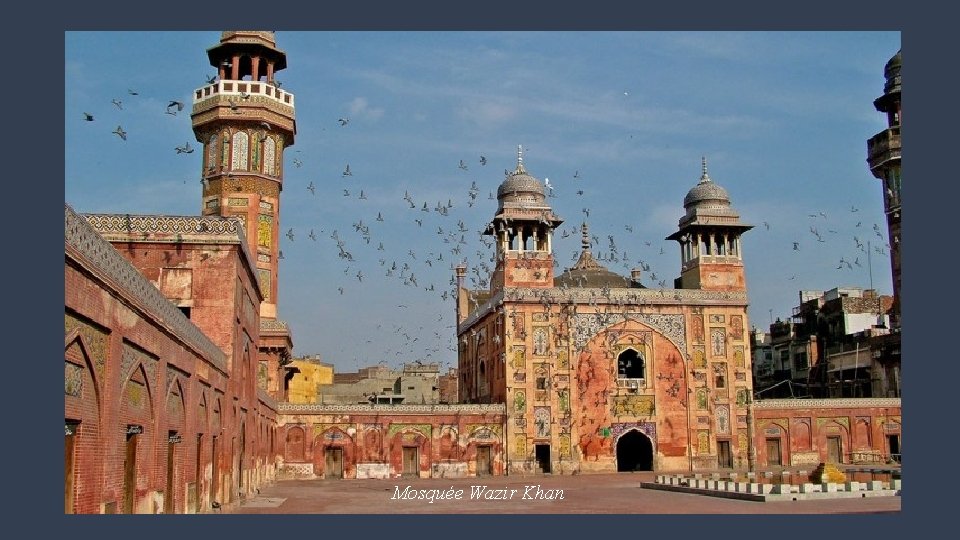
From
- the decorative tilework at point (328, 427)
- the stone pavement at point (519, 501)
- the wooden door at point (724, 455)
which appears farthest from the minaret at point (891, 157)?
the decorative tilework at point (328, 427)

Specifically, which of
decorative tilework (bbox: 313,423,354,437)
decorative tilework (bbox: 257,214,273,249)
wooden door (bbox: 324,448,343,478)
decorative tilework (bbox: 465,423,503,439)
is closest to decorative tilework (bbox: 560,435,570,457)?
decorative tilework (bbox: 465,423,503,439)

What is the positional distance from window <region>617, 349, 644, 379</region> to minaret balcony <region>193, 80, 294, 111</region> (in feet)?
52.7

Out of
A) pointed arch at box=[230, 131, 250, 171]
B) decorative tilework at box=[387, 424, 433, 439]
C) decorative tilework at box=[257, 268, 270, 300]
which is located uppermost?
pointed arch at box=[230, 131, 250, 171]

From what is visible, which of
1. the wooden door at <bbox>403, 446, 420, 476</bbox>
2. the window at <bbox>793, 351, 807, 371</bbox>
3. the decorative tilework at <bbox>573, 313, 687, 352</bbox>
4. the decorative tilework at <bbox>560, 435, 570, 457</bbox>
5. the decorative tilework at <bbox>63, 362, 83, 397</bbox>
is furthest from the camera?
the window at <bbox>793, 351, 807, 371</bbox>

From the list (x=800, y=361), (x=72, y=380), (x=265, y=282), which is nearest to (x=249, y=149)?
(x=265, y=282)

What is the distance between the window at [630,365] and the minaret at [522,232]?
13.1 feet

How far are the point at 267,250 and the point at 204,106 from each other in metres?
4.94

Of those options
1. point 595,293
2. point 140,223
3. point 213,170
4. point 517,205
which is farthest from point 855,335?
point 140,223

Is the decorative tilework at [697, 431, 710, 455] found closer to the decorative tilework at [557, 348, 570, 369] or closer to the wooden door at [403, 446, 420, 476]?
the decorative tilework at [557, 348, 570, 369]

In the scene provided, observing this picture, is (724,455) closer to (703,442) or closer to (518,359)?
(703,442)

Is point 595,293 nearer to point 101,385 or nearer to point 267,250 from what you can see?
point 267,250

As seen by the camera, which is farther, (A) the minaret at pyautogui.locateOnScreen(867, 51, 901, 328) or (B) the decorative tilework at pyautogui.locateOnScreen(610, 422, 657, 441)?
(A) the minaret at pyautogui.locateOnScreen(867, 51, 901, 328)

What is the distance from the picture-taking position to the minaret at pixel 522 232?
37.1 metres

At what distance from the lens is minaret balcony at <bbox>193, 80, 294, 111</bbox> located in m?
30.2
